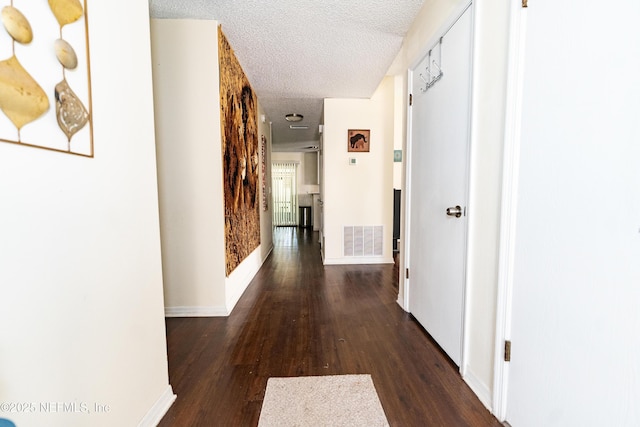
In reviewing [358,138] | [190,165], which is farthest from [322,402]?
[358,138]

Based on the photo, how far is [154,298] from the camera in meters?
1.19

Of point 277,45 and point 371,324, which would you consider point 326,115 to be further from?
point 371,324

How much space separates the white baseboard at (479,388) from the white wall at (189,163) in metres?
1.86

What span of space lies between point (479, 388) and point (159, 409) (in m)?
1.58

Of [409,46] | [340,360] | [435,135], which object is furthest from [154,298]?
[409,46]

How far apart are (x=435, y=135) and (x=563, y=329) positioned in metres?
1.29

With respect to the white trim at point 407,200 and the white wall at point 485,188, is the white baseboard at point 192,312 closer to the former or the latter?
the white trim at point 407,200

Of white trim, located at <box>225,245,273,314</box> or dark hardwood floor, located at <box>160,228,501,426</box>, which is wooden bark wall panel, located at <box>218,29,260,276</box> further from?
dark hardwood floor, located at <box>160,228,501,426</box>

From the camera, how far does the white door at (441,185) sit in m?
1.49

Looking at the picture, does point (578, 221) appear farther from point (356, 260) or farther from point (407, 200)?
point (356, 260)

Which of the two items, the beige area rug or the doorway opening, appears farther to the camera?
the doorway opening

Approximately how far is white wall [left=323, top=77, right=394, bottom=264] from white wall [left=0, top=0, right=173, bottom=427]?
9.49ft

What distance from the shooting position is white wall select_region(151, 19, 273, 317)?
2.12 metres

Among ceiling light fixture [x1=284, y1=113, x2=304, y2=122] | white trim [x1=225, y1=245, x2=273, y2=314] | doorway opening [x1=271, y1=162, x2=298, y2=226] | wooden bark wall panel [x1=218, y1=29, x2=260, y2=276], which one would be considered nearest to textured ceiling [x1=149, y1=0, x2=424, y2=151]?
wooden bark wall panel [x1=218, y1=29, x2=260, y2=276]
